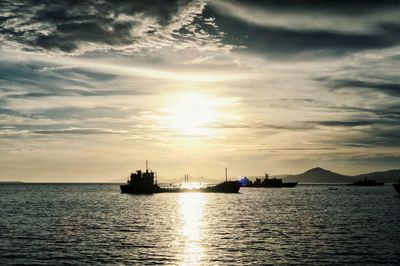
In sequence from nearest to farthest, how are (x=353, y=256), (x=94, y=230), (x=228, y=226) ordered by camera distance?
(x=353, y=256), (x=94, y=230), (x=228, y=226)

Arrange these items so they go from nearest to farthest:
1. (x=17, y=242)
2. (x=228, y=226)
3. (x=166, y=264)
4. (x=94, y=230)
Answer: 1. (x=166, y=264)
2. (x=17, y=242)
3. (x=94, y=230)
4. (x=228, y=226)

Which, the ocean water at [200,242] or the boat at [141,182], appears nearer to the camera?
the ocean water at [200,242]

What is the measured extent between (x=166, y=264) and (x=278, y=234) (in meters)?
25.8

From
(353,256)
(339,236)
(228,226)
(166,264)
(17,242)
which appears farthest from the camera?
(228,226)

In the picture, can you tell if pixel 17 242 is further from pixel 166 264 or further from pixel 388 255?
pixel 388 255

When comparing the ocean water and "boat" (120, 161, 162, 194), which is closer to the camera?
the ocean water

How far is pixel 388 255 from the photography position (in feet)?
145

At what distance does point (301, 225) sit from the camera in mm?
73375

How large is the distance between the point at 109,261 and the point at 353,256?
23.8 metres

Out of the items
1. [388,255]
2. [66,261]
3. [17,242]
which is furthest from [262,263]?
[17,242]

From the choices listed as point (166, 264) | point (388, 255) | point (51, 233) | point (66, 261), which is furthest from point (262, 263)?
point (51, 233)

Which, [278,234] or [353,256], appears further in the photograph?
[278,234]

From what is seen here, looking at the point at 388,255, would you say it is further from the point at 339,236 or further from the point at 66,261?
the point at 66,261

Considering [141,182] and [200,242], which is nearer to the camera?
[200,242]
